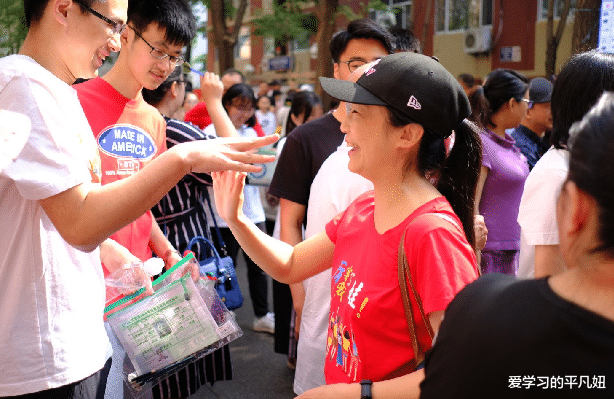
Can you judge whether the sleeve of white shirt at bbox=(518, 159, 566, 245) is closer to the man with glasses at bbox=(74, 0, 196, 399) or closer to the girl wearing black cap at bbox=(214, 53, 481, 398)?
the girl wearing black cap at bbox=(214, 53, 481, 398)

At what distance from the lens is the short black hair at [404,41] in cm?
319

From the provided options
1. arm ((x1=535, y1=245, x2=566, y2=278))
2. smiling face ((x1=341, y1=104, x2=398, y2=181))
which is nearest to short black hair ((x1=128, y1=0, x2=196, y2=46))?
smiling face ((x1=341, y1=104, x2=398, y2=181))

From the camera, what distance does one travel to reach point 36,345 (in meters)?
1.55

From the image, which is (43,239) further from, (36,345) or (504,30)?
(504,30)

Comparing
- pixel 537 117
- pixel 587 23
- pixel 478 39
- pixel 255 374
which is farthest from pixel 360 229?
pixel 478 39

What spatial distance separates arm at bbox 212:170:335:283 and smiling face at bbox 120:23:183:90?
1.00 m

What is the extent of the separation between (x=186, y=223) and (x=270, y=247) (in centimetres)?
124

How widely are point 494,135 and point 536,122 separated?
3.66ft

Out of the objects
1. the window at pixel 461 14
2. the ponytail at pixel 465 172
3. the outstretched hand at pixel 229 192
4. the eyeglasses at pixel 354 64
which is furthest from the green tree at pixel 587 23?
the window at pixel 461 14

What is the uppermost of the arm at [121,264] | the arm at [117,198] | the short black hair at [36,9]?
the short black hair at [36,9]

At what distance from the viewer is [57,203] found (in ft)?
4.78

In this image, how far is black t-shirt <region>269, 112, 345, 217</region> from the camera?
3.00m

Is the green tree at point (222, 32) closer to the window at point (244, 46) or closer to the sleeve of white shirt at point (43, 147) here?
the sleeve of white shirt at point (43, 147)

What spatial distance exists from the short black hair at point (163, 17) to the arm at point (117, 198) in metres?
1.34
